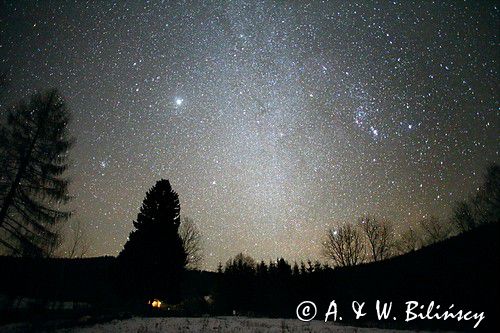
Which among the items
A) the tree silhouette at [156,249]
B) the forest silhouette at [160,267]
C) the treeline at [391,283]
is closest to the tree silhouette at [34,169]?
the forest silhouette at [160,267]

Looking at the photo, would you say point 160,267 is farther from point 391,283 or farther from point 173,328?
point 391,283

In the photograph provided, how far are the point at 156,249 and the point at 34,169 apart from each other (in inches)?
518

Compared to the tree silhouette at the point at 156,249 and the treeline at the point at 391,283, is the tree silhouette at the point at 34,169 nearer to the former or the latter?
the tree silhouette at the point at 156,249

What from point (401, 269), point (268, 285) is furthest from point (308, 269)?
point (401, 269)

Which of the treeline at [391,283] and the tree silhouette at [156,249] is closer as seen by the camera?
the treeline at [391,283]

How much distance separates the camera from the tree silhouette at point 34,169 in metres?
13.9

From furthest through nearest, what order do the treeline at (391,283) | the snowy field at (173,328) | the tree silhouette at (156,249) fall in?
the tree silhouette at (156,249) → the treeline at (391,283) → the snowy field at (173,328)

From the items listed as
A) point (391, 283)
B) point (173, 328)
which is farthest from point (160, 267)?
point (391, 283)

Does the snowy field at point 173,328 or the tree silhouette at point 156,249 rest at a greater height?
the tree silhouette at point 156,249

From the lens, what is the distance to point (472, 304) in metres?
14.9

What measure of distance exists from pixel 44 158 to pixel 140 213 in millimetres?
12570

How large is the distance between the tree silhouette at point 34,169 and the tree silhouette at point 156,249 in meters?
10.7

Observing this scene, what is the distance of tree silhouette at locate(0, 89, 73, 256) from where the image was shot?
13859 millimetres

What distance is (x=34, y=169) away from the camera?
596 inches
